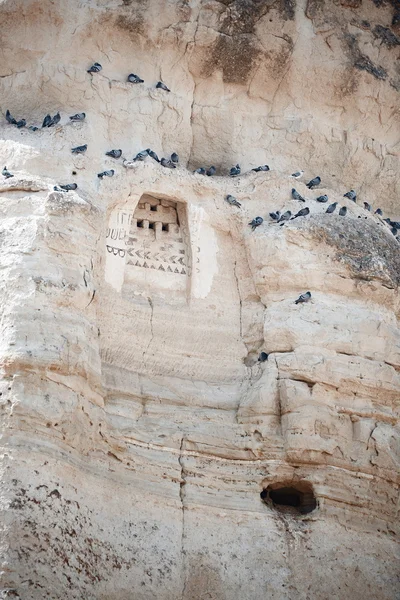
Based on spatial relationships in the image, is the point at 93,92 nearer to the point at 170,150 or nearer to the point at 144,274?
the point at 170,150

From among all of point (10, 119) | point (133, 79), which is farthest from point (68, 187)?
point (133, 79)

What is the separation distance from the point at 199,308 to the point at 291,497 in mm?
2320

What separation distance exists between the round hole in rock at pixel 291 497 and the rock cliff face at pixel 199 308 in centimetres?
5

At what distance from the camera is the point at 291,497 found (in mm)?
13820

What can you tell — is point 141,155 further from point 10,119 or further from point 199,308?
point 199,308

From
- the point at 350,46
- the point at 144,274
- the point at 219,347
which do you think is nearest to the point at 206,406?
the point at 219,347

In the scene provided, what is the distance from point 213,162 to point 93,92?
167cm

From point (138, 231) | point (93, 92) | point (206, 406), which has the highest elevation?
point (93, 92)

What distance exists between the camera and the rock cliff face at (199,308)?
40.4 ft

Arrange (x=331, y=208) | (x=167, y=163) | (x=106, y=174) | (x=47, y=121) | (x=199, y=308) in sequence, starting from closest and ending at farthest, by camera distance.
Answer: (x=106, y=174), (x=199, y=308), (x=47, y=121), (x=167, y=163), (x=331, y=208)

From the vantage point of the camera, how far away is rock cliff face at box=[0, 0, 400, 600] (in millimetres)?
12305

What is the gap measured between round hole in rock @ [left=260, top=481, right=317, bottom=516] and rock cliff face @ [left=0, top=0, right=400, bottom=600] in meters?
0.05

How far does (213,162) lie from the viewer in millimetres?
15258

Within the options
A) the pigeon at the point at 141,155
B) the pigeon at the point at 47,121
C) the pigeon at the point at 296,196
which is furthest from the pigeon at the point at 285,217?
the pigeon at the point at 47,121
